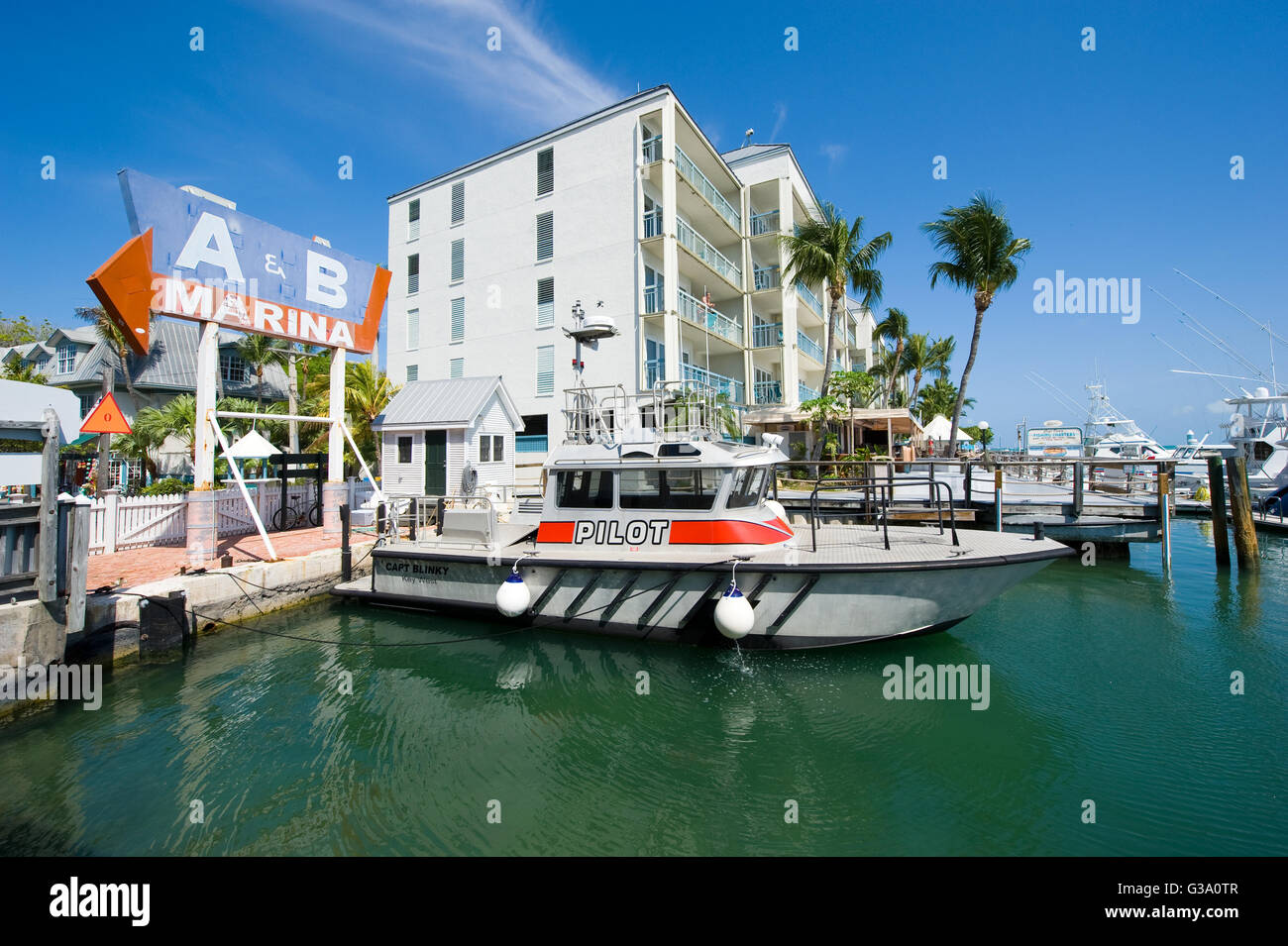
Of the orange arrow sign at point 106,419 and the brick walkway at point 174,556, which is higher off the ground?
the orange arrow sign at point 106,419

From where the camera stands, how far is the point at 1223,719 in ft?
19.4

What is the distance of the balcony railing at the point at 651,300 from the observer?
20594 mm

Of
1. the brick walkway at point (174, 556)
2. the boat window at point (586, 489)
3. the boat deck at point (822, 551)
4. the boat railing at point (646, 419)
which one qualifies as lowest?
the brick walkway at point (174, 556)

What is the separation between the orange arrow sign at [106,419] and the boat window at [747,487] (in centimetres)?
1319

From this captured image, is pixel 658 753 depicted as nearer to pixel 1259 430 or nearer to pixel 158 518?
pixel 158 518

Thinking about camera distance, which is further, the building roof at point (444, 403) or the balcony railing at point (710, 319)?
the balcony railing at point (710, 319)

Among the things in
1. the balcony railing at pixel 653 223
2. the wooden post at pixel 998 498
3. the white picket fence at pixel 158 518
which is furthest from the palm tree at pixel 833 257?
the white picket fence at pixel 158 518

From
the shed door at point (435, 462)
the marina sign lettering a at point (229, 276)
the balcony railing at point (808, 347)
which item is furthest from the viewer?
the balcony railing at point (808, 347)

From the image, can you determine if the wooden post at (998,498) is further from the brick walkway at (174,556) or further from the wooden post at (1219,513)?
the brick walkway at (174,556)

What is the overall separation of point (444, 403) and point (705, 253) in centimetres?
1292

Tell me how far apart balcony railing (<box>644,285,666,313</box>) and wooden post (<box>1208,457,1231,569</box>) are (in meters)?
16.1

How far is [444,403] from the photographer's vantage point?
57.2 ft

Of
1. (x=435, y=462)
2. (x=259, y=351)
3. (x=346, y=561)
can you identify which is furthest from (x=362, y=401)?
(x=346, y=561)
